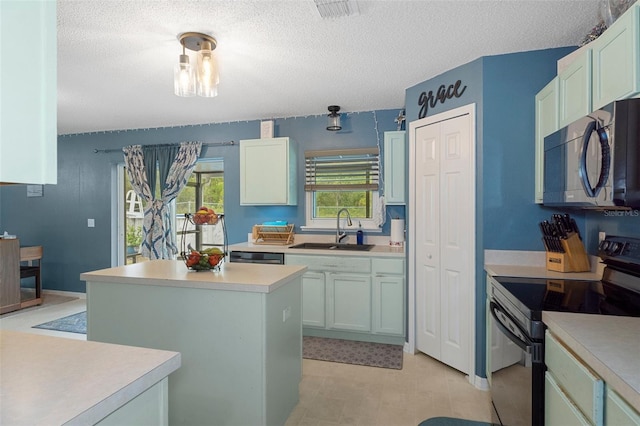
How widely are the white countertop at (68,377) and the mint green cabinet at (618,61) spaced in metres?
1.95

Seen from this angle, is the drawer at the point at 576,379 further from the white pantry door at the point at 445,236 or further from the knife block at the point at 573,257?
the white pantry door at the point at 445,236

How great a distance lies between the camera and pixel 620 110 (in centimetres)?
142

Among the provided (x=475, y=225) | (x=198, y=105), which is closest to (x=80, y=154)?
(x=198, y=105)

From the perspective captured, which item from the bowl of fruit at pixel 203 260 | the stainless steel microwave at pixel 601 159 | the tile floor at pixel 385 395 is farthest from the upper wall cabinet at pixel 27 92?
the tile floor at pixel 385 395

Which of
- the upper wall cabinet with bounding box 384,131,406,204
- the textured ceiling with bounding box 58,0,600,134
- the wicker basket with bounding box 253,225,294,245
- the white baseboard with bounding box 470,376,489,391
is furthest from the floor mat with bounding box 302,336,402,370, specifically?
the textured ceiling with bounding box 58,0,600,134

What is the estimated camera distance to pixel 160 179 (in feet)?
15.9

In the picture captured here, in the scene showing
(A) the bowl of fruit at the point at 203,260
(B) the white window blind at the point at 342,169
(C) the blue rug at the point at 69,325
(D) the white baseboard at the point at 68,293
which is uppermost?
(B) the white window blind at the point at 342,169

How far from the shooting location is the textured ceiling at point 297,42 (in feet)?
6.71

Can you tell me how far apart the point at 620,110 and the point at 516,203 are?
1.24m

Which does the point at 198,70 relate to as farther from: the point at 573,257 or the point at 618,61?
the point at 573,257

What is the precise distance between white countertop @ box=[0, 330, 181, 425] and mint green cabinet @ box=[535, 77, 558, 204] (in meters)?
2.43

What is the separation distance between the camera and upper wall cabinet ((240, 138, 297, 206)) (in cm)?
404

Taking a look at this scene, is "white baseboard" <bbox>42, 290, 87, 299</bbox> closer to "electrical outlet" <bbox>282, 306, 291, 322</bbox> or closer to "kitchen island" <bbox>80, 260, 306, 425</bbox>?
"kitchen island" <bbox>80, 260, 306, 425</bbox>

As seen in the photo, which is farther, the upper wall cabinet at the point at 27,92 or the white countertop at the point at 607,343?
the white countertop at the point at 607,343
